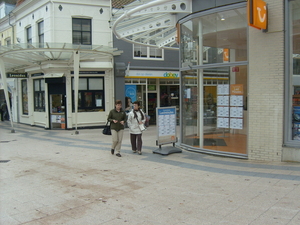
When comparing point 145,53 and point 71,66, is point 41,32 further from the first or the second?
point 145,53

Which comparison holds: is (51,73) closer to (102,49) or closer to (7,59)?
(7,59)

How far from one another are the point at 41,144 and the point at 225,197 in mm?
8893

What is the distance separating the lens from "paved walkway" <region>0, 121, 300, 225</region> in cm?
452

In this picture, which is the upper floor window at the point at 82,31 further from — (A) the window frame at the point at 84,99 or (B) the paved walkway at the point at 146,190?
(B) the paved walkway at the point at 146,190

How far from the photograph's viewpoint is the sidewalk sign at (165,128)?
9391mm

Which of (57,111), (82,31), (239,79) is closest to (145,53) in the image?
(82,31)

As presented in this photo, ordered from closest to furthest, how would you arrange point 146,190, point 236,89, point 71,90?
point 146,190 < point 236,89 < point 71,90

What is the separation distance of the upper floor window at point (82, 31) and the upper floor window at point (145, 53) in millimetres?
2759

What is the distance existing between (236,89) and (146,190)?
14.8ft

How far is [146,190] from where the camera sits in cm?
585

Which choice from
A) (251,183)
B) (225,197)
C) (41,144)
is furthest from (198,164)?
(41,144)

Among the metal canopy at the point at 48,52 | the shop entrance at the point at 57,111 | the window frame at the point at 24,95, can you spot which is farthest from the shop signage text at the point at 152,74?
the window frame at the point at 24,95

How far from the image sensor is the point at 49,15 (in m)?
16.4

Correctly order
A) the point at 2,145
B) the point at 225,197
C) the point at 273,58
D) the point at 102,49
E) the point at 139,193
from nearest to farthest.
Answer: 1. the point at 225,197
2. the point at 139,193
3. the point at 273,58
4. the point at 2,145
5. the point at 102,49
